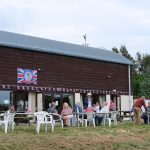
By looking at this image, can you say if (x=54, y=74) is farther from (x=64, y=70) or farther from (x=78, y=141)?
(x=78, y=141)

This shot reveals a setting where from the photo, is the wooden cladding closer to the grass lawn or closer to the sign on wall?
the sign on wall

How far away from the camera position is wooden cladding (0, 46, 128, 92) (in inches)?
1102

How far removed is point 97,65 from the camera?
1336 inches

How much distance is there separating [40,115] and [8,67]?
12.4 metres

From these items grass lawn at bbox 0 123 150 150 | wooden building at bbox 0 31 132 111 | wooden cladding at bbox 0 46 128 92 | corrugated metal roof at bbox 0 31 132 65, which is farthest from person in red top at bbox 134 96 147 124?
corrugated metal roof at bbox 0 31 132 65

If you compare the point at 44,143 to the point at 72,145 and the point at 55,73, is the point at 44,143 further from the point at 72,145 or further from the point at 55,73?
the point at 55,73

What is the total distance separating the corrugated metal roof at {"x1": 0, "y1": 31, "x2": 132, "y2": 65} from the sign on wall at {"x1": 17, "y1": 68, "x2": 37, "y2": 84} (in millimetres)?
1406

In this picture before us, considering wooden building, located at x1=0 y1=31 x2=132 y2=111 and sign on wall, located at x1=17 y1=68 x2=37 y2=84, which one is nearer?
wooden building, located at x1=0 y1=31 x2=132 y2=111

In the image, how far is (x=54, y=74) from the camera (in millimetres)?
30578

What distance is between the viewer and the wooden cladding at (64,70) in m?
28.0

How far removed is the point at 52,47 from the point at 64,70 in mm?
1730

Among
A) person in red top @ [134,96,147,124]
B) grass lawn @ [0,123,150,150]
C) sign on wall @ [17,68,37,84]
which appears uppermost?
sign on wall @ [17,68,37,84]

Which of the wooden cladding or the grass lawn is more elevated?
the wooden cladding

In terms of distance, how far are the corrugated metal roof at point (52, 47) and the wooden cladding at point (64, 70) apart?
13.5 inches
